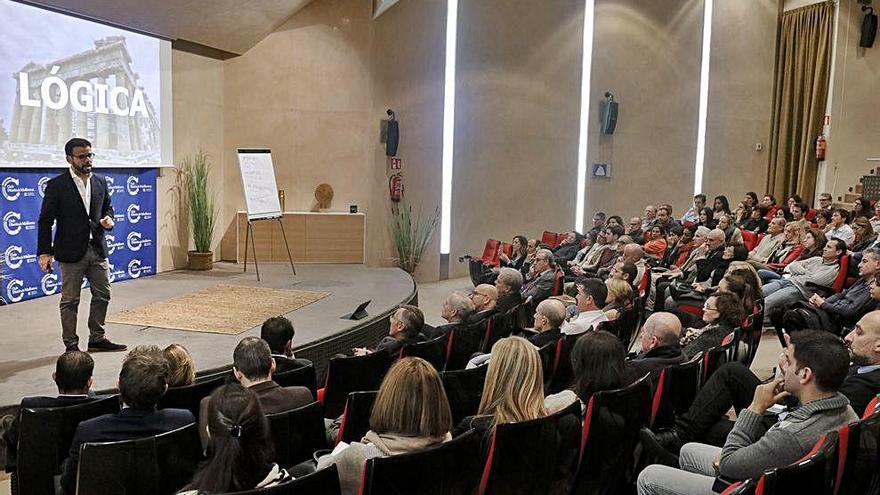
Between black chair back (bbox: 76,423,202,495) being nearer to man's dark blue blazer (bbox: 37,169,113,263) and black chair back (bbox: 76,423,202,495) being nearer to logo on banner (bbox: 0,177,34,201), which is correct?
man's dark blue blazer (bbox: 37,169,113,263)

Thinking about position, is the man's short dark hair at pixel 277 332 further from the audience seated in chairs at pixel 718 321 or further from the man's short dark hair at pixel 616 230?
the man's short dark hair at pixel 616 230

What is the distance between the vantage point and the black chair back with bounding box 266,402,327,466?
8.64 feet

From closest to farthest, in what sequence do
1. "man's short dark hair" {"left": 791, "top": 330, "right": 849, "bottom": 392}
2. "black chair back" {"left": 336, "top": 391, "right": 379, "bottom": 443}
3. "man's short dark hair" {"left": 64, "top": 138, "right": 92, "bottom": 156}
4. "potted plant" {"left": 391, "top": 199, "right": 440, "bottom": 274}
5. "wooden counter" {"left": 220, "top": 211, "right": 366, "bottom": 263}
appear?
"man's short dark hair" {"left": 791, "top": 330, "right": 849, "bottom": 392}
"black chair back" {"left": 336, "top": 391, "right": 379, "bottom": 443}
"man's short dark hair" {"left": 64, "top": 138, "right": 92, "bottom": 156}
"wooden counter" {"left": 220, "top": 211, "right": 366, "bottom": 263}
"potted plant" {"left": 391, "top": 199, "right": 440, "bottom": 274}

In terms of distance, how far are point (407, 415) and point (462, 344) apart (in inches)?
83.2

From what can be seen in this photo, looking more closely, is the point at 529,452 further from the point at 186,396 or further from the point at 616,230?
the point at 616,230

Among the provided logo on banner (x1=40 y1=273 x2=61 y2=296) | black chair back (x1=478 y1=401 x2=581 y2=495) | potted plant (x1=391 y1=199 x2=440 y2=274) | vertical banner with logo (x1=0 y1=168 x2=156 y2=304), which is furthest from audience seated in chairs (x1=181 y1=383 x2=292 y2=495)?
potted plant (x1=391 y1=199 x2=440 y2=274)

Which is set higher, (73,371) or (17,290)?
(73,371)

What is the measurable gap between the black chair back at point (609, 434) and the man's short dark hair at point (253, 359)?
123 centimetres

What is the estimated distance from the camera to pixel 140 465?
2320 millimetres

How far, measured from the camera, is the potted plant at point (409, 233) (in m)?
10.4

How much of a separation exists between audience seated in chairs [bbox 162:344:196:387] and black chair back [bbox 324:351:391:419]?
637 mm

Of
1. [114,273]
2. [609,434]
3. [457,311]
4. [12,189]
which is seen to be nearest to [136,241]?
[114,273]

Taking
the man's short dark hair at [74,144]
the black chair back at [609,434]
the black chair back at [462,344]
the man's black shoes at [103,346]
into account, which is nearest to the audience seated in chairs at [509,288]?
the black chair back at [462,344]

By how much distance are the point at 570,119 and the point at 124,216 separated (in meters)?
6.77
